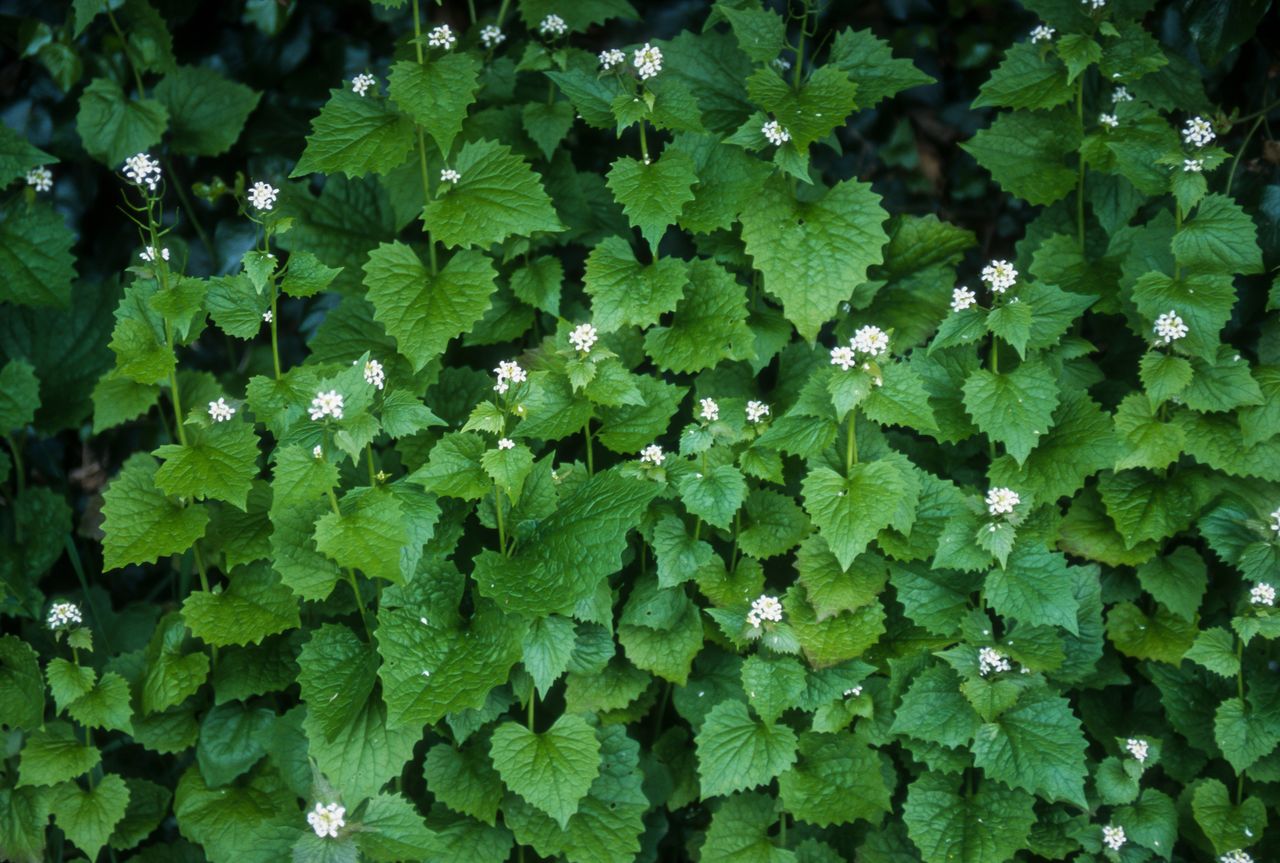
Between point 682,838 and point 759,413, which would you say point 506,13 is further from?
point 682,838

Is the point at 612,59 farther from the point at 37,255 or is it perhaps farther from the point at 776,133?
the point at 37,255

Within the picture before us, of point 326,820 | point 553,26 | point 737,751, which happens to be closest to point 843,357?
point 737,751

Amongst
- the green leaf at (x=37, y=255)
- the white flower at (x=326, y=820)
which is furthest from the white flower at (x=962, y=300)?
the green leaf at (x=37, y=255)

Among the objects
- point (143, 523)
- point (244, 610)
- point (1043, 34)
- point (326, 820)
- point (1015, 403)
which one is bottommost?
point (326, 820)

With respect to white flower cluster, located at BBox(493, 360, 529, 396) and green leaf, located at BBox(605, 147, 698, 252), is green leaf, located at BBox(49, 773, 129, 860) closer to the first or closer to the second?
white flower cluster, located at BBox(493, 360, 529, 396)

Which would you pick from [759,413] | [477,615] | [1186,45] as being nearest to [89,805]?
[477,615]

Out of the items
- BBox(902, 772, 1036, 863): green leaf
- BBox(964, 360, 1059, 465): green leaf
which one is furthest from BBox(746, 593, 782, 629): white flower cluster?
BBox(964, 360, 1059, 465): green leaf

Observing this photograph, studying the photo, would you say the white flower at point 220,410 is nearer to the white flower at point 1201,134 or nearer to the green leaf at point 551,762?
the green leaf at point 551,762
